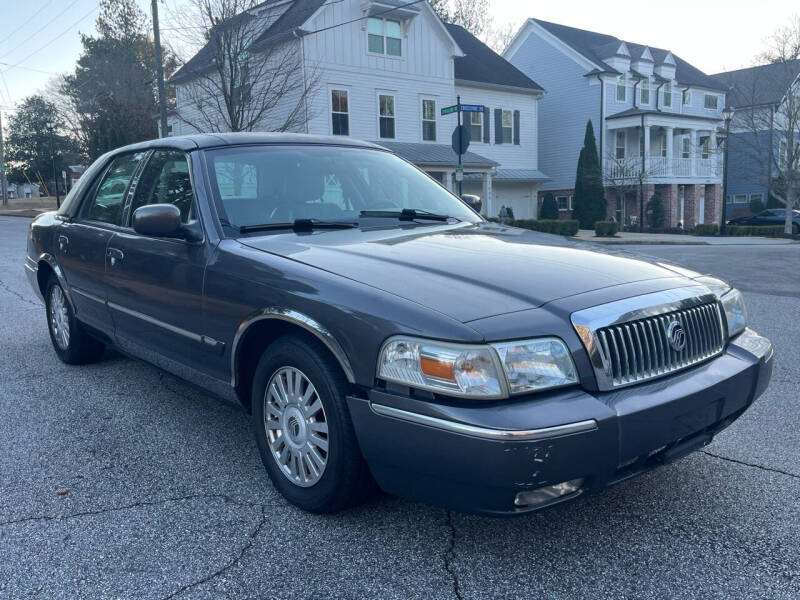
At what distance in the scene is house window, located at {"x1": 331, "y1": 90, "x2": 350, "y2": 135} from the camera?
2473 cm

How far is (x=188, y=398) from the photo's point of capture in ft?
15.8

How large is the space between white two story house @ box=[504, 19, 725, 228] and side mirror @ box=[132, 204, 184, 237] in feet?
108

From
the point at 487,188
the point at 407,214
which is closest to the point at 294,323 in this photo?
the point at 407,214

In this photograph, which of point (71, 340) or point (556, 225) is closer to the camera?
point (71, 340)

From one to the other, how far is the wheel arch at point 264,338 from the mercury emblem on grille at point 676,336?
1.23m

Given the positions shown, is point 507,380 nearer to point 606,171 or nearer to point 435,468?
point 435,468

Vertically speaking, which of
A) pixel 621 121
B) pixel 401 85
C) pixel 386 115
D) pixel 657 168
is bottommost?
pixel 657 168

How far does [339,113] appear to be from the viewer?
81.7 feet

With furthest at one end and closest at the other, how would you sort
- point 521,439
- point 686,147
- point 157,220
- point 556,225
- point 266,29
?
point 686,147, point 556,225, point 266,29, point 157,220, point 521,439

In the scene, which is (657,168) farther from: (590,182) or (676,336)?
(676,336)

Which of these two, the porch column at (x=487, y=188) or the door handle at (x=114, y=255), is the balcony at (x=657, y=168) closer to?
the porch column at (x=487, y=188)

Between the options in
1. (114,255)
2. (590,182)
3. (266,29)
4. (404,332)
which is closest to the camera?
(404,332)

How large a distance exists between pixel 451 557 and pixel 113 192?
11.1ft

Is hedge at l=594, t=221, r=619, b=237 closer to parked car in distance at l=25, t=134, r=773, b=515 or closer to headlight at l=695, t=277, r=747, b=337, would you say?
parked car in distance at l=25, t=134, r=773, b=515
